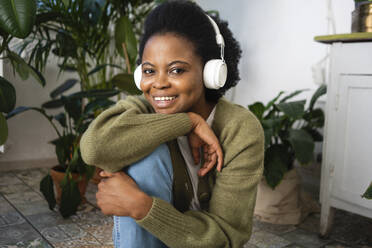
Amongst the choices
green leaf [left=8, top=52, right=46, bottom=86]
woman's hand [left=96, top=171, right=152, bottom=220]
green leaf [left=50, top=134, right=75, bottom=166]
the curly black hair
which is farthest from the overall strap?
green leaf [left=50, top=134, right=75, bottom=166]

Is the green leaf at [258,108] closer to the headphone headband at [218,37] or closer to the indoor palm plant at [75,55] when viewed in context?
the indoor palm plant at [75,55]

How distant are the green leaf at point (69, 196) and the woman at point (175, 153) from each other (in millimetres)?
838

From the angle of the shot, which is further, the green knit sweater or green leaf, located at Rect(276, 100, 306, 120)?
green leaf, located at Rect(276, 100, 306, 120)

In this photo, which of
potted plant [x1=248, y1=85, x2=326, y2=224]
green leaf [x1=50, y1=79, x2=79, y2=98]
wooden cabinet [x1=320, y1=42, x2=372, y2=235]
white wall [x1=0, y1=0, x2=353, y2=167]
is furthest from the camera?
white wall [x1=0, y1=0, x2=353, y2=167]

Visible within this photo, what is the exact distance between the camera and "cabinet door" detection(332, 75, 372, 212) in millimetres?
1341

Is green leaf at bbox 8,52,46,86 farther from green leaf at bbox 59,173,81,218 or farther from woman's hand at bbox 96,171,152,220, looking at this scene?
woman's hand at bbox 96,171,152,220

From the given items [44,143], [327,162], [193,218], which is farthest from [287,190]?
[44,143]

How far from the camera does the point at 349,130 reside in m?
1.40

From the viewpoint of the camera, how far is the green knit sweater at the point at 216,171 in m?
0.79

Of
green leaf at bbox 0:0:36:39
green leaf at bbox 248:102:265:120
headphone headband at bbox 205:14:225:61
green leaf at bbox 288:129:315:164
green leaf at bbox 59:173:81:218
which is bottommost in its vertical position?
green leaf at bbox 59:173:81:218

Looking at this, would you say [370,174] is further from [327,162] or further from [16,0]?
[16,0]

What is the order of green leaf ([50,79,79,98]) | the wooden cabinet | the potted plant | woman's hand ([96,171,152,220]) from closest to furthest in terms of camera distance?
woman's hand ([96,171,152,220]) < the wooden cabinet < the potted plant < green leaf ([50,79,79,98])

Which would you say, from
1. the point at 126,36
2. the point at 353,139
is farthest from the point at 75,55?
the point at 353,139

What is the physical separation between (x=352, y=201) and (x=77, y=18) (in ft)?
4.97
